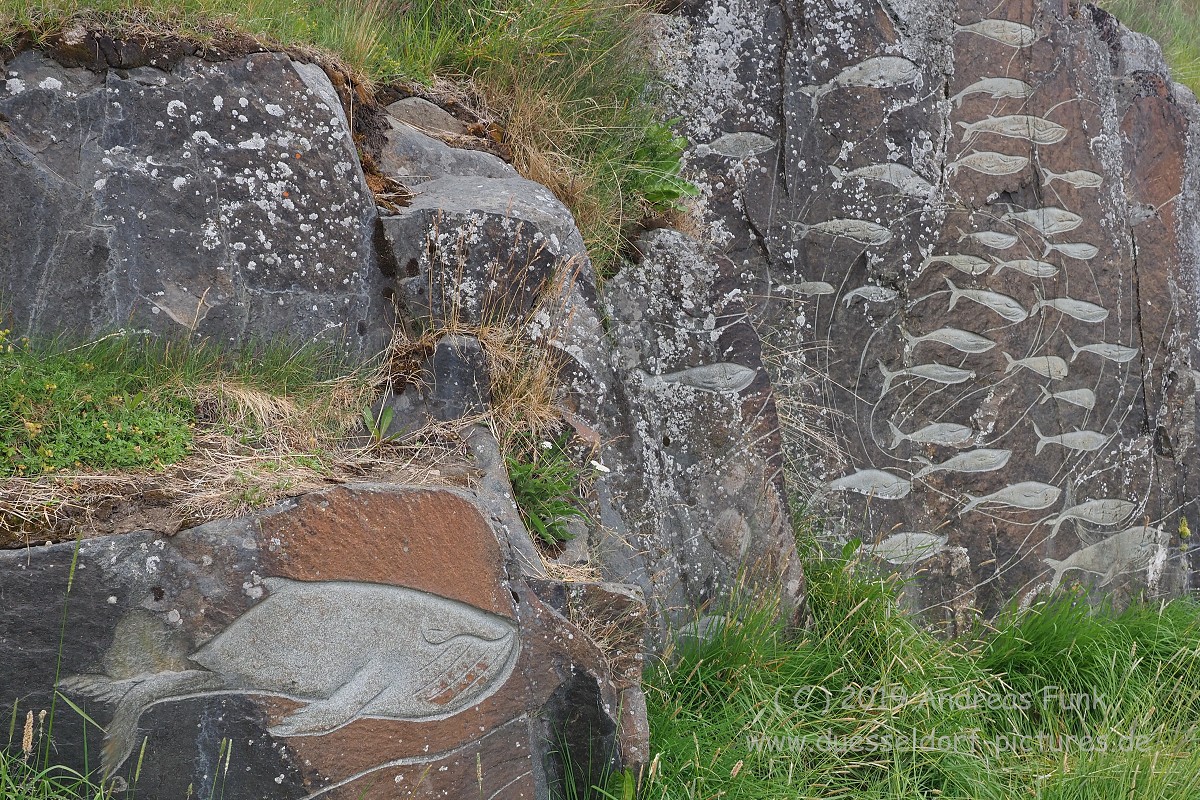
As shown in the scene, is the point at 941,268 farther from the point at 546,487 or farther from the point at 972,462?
the point at 546,487

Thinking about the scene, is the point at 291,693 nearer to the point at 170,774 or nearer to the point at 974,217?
the point at 170,774

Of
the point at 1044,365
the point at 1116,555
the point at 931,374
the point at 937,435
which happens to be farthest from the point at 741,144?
the point at 1116,555

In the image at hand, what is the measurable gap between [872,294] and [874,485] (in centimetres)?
97

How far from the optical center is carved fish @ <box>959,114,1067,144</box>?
5.01 meters

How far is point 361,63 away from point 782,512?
2641 millimetres

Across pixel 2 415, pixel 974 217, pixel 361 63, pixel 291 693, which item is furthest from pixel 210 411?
pixel 974 217

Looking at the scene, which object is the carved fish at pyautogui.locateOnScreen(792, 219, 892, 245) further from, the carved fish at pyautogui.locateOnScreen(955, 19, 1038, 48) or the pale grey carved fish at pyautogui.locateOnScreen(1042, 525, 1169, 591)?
the pale grey carved fish at pyautogui.locateOnScreen(1042, 525, 1169, 591)

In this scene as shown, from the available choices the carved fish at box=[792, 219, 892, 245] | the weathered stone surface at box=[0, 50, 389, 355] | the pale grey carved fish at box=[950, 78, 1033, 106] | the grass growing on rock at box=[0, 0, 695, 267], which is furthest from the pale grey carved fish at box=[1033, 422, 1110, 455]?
the weathered stone surface at box=[0, 50, 389, 355]

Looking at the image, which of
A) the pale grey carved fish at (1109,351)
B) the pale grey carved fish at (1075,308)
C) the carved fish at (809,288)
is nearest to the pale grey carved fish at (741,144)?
the carved fish at (809,288)

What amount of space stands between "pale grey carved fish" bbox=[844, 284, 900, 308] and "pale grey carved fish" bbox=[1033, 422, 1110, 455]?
103 cm

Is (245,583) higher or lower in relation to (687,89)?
lower

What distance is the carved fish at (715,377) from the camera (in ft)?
13.8

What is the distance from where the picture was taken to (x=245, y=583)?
8.60 feet

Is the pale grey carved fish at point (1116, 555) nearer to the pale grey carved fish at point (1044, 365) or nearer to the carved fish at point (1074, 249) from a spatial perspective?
the pale grey carved fish at point (1044, 365)
